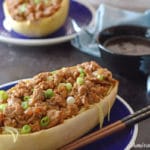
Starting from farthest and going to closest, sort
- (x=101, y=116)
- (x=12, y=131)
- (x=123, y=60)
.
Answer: (x=123, y=60)
(x=101, y=116)
(x=12, y=131)

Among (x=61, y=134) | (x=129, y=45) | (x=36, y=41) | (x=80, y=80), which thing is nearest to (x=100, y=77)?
(x=80, y=80)

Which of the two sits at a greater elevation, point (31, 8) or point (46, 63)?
point (31, 8)

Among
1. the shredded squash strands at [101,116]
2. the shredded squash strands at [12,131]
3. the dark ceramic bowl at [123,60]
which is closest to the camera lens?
the shredded squash strands at [12,131]

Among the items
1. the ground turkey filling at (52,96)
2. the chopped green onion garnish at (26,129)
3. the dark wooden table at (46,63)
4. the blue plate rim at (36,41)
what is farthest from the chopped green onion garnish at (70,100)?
the blue plate rim at (36,41)

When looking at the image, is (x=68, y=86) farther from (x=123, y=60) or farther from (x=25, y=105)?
(x=123, y=60)

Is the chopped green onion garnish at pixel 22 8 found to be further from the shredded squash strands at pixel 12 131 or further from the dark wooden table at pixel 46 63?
the shredded squash strands at pixel 12 131

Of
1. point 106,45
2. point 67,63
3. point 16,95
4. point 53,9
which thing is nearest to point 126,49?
point 106,45

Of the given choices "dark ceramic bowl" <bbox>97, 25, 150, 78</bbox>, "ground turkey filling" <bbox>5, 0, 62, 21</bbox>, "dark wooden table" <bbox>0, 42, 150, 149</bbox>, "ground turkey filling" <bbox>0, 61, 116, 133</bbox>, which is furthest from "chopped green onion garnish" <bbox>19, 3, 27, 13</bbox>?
"ground turkey filling" <bbox>0, 61, 116, 133</bbox>
